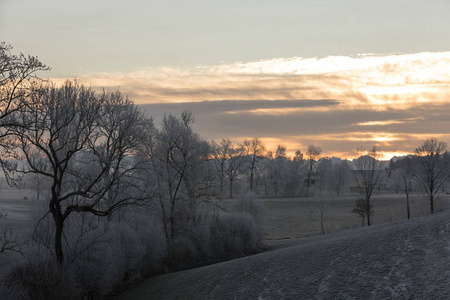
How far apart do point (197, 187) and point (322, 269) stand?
27791mm

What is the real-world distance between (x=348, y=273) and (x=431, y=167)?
55.6 metres

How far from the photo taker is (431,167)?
68500mm

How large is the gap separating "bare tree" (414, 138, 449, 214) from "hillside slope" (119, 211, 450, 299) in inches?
1761

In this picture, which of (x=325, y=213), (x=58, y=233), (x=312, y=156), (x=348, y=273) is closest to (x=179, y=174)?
(x=58, y=233)

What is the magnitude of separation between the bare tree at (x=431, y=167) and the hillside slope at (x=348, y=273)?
44731 millimetres

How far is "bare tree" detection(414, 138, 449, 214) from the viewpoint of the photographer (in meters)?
65.5

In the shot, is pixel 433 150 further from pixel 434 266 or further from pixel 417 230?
pixel 434 266

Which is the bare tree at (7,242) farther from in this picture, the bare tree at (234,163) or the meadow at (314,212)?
the bare tree at (234,163)

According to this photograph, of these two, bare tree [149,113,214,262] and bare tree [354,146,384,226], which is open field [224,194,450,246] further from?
bare tree [149,113,214,262]

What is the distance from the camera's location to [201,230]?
46.9 meters

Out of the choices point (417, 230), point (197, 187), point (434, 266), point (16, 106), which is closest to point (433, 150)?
point (197, 187)

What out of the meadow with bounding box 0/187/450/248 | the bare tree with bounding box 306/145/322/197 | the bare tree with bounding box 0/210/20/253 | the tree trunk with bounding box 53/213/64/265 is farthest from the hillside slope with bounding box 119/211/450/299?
the bare tree with bounding box 306/145/322/197

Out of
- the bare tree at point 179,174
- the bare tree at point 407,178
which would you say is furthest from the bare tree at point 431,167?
the bare tree at point 179,174

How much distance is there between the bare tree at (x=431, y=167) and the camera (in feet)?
215
